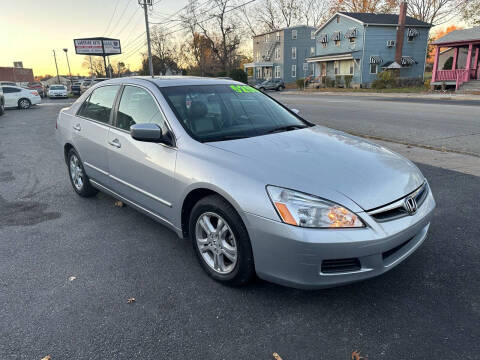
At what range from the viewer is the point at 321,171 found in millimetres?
2635

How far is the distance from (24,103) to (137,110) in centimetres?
2343

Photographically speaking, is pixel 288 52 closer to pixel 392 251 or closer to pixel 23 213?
pixel 23 213

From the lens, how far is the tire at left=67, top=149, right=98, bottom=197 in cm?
490

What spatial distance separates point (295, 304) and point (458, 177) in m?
4.09

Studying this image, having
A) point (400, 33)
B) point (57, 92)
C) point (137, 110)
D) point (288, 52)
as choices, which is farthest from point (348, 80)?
point (137, 110)

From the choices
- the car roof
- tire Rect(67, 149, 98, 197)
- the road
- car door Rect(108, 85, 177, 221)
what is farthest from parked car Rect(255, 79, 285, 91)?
car door Rect(108, 85, 177, 221)

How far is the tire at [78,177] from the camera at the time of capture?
4902 mm

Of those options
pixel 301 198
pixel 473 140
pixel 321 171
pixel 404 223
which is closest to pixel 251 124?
pixel 321 171

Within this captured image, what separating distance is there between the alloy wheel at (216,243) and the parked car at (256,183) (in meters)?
0.01

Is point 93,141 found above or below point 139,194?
above

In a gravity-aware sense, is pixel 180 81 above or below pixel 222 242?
above

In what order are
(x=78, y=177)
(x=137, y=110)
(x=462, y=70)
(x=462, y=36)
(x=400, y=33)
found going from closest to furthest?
1. (x=137, y=110)
2. (x=78, y=177)
3. (x=462, y=70)
4. (x=462, y=36)
5. (x=400, y=33)

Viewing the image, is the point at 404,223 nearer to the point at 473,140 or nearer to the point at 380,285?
the point at 380,285

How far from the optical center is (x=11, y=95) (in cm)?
2242
